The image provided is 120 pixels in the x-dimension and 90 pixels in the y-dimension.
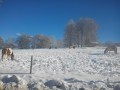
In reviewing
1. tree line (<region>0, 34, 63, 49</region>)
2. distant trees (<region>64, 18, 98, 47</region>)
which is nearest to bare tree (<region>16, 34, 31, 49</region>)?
tree line (<region>0, 34, 63, 49</region>)

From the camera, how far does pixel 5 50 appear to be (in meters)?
25.9

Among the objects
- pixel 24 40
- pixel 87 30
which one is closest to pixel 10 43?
pixel 24 40

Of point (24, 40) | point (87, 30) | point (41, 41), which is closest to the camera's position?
point (87, 30)

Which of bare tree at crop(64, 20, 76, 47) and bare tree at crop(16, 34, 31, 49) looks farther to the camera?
bare tree at crop(16, 34, 31, 49)

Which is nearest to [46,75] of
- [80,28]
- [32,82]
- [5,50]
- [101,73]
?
[32,82]

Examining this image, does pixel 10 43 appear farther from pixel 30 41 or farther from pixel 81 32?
pixel 81 32

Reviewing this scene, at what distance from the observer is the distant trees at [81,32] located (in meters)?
72.2

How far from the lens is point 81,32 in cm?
7362

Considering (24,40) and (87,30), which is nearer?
(87,30)

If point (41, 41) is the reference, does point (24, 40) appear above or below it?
above

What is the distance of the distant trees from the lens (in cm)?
7225

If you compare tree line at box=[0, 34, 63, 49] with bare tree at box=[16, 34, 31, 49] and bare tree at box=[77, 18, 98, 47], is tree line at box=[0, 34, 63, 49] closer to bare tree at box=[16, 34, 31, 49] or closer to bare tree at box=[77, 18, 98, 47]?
bare tree at box=[16, 34, 31, 49]

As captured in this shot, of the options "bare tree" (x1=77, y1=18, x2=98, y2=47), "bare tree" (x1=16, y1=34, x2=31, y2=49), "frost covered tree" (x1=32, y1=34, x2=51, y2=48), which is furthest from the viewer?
"frost covered tree" (x1=32, y1=34, x2=51, y2=48)

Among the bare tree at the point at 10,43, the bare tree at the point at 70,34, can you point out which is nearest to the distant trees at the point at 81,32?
the bare tree at the point at 70,34
